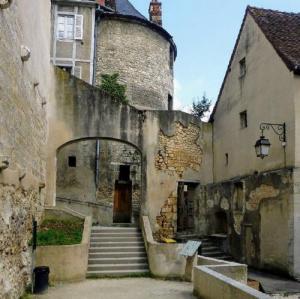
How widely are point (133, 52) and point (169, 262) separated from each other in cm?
1382

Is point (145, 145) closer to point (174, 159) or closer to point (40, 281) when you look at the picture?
point (174, 159)

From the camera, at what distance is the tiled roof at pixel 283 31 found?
1430cm

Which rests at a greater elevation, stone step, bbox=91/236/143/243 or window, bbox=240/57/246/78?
window, bbox=240/57/246/78

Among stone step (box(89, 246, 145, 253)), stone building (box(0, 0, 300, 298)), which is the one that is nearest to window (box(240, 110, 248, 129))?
stone building (box(0, 0, 300, 298))

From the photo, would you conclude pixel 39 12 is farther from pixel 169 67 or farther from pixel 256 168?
pixel 169 67

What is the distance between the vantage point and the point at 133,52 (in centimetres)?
2372

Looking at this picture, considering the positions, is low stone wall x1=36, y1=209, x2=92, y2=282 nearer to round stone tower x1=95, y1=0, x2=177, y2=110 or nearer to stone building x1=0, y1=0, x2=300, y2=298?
stone building x1=0, y1=0, x2=300, y2=298

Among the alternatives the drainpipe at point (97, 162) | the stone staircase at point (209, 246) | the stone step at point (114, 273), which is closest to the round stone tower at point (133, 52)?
the drainpipe at point (97, 162)

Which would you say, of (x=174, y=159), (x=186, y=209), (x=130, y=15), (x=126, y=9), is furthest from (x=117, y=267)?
(x=126, y=9)

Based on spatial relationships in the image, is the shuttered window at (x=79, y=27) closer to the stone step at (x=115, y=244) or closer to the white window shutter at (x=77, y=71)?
the white window shutter at (x=77, y=71)

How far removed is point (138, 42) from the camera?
23.9 m

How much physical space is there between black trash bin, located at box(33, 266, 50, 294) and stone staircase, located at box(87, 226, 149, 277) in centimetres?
215

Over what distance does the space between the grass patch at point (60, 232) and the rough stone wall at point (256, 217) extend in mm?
5879

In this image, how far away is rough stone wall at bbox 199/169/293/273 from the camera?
13.7 m
